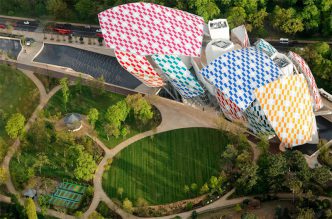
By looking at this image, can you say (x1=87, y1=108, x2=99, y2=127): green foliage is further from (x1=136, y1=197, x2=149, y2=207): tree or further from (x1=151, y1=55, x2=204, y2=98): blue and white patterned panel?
(x1=136, y1=197, x2=149, y2=207): tree

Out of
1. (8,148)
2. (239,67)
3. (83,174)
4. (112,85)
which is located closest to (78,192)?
(83,174)

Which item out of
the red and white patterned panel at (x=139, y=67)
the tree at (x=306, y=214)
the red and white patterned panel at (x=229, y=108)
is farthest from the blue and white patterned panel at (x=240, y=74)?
the tree at (x=306, y=214)

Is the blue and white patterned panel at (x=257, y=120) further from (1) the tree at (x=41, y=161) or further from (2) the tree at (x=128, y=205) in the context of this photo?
(1) the tree at (x=41, y=161)

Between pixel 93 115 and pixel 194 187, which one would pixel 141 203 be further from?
pixel 93 115

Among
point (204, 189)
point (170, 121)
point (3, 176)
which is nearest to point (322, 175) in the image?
point (204, 189)

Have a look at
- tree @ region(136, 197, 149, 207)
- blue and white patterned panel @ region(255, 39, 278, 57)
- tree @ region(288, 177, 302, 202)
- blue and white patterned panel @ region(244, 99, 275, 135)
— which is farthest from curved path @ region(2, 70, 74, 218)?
blue and white patterned panel @ region(255, 39, 278, 57)

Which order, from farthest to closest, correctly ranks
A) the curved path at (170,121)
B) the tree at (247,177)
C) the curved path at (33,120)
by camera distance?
the curved path at (170,121) < the curved path at (33,120) < the tree at (247,177)

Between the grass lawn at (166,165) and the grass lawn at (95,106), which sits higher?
the grass lawn at (95,106)
